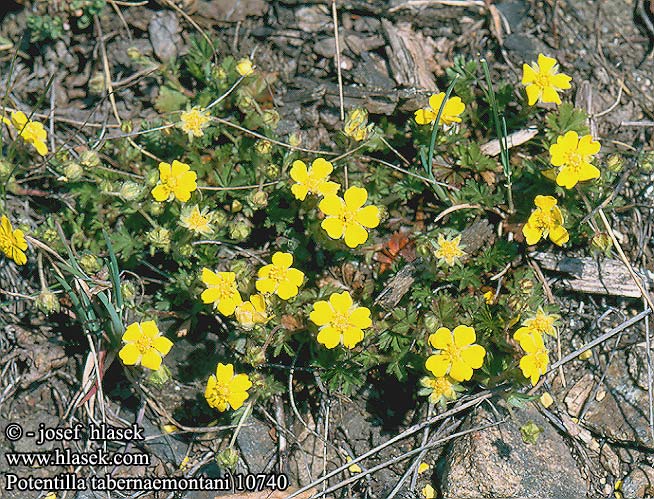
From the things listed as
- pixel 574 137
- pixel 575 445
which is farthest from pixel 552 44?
pixel 575 445

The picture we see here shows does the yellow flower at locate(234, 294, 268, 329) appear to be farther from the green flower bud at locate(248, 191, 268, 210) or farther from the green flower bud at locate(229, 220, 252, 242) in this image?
the green flower bud at locate(248, 191, 268, 210)

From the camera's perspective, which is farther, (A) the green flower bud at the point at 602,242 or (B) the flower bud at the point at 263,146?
(B) the flower bud at the point at 263,146

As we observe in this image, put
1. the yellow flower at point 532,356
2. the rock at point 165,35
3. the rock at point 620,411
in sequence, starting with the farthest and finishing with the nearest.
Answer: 1. the rock at point 165,35
2. the rock at point 620,411
3. the yellow flower at point 532,356

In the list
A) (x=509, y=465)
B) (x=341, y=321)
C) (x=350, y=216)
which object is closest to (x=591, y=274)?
(x=509, y=465)

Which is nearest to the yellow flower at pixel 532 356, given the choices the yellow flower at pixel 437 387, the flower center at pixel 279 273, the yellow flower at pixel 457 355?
the yellow flower at pixel 457 355

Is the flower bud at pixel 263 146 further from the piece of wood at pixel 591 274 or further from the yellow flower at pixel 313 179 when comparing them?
the piece of wood at pixel 591 274

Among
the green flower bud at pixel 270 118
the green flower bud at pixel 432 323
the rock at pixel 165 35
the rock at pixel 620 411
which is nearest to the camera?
the green flower bud at pixel 432 323
